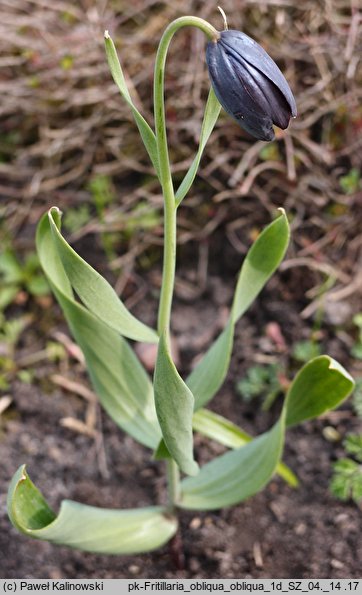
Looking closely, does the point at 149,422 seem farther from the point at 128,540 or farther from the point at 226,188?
the point at 226,188

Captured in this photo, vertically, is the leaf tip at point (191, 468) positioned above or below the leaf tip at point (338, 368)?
below

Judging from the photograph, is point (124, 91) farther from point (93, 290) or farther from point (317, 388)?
point (317, 388)

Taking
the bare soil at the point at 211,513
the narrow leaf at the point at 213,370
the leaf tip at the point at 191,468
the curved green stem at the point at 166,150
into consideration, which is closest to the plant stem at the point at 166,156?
the curved green stem at the point at 166,150

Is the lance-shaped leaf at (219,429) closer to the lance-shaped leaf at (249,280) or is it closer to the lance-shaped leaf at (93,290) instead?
the lance-shaped leaf at (249,280)

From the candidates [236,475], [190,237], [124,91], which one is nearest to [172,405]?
[236,475]

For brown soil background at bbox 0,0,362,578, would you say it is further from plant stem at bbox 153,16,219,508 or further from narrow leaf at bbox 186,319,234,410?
plant stem at bbox 153,16,219,508

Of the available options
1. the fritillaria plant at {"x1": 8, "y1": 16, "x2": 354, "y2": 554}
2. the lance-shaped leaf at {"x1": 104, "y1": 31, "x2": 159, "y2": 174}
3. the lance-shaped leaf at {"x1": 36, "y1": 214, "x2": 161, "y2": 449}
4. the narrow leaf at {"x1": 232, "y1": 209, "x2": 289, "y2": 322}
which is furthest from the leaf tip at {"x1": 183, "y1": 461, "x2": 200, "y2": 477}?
the lance-shaped leaf at {"x1": 104, "y1": 31, "x2": 159, "y2": 174}

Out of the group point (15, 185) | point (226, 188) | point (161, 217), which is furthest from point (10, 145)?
point (226, 188)
